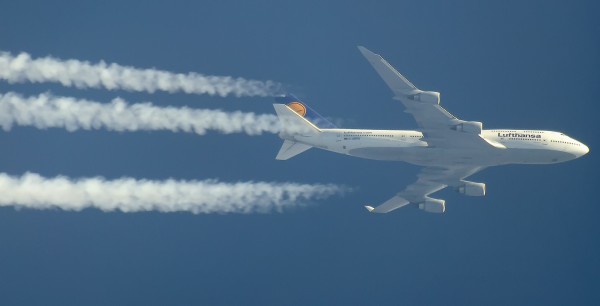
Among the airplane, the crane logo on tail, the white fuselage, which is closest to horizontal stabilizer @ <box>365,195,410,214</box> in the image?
the airplane

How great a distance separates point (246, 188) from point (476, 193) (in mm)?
15405

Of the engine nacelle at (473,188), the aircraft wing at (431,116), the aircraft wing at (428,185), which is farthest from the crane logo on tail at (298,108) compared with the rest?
the engine nacelle at (473,188)

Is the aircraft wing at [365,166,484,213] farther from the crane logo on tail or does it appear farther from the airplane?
the crane logo on tail

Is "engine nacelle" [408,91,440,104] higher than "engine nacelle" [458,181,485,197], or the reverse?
"engine nacelle" [408,91,440,104]

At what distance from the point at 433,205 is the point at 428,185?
1.53m

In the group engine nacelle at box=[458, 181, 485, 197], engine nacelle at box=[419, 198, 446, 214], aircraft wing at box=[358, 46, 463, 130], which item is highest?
aircraft wing at box=[358, 46, 463, 130]

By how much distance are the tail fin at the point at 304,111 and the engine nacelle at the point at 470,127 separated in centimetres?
917

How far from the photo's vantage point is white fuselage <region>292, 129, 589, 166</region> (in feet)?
226

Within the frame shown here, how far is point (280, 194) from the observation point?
244 ft

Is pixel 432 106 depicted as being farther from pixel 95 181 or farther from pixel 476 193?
pixel 95 181

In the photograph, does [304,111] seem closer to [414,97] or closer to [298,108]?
[298,108]

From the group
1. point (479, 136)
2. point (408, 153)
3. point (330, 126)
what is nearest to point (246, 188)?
point (330, 126)

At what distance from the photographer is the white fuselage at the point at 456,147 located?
68875 millimetres

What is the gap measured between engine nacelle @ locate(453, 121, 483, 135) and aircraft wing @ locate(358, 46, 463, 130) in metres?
0.39
